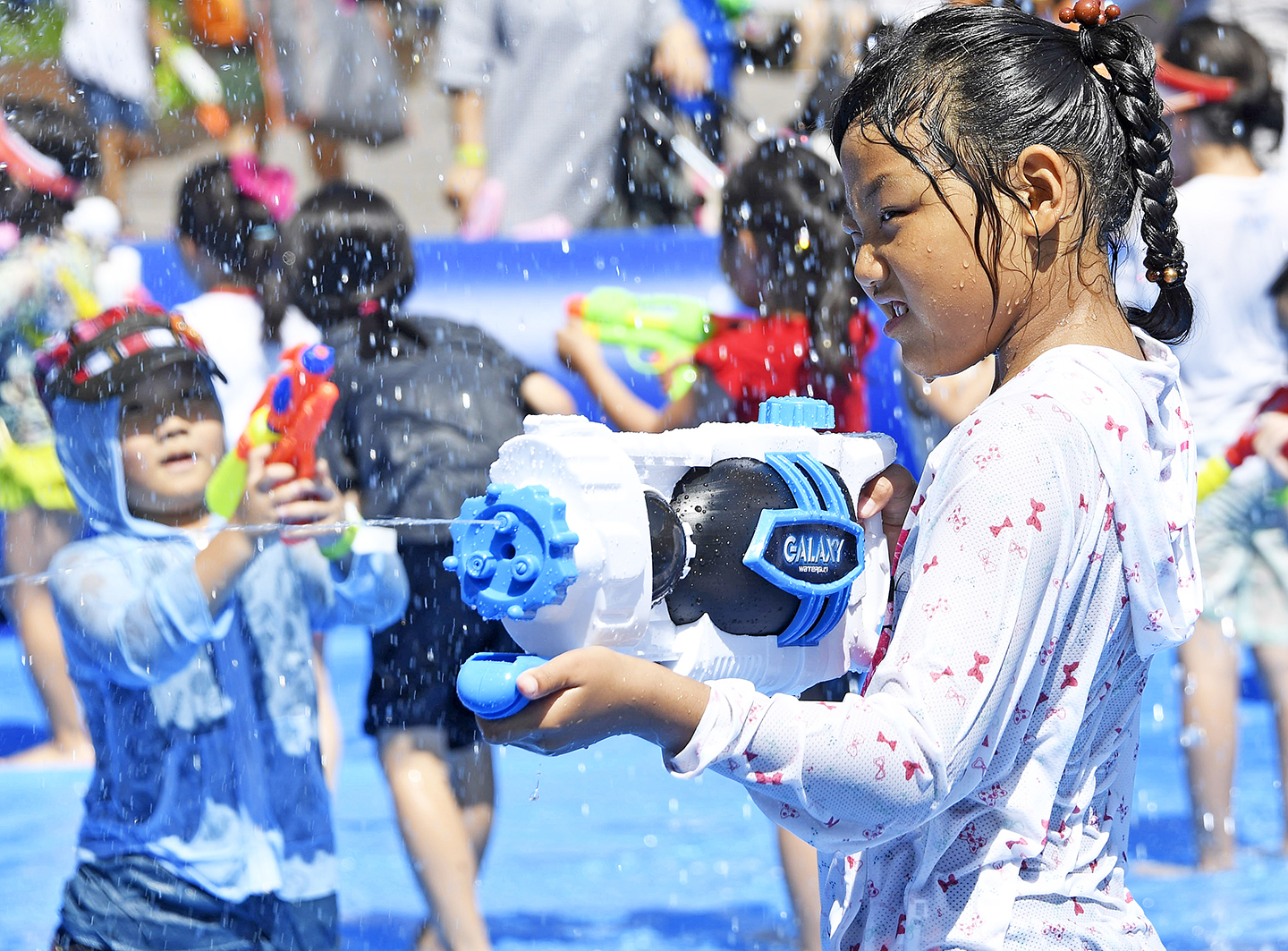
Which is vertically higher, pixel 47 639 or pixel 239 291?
pixel 239 291

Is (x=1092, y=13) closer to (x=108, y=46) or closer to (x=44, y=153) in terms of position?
(x=44, y=153)

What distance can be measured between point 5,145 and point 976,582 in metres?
4.46

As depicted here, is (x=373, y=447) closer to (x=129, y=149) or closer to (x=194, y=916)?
(x=194, y=916)

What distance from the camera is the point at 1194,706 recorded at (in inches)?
143

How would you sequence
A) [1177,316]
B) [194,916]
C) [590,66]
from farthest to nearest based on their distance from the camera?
[590,66]
[194,916]
[1177,316]

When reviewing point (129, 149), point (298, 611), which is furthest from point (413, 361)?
point (129, 149)

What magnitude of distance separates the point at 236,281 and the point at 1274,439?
2.73 meters

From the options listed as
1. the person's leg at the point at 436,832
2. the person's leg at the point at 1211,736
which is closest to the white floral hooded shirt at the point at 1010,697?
the person's leg at the point at 436,832

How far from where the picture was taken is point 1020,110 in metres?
1.17

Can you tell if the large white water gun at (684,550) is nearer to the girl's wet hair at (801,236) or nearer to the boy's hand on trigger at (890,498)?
the boy's hand on trigger at (890,498)

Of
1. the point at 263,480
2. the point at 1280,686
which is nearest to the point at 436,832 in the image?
the point at 263,480

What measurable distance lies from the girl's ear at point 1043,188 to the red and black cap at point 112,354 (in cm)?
159

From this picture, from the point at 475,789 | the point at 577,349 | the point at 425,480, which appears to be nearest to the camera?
the point at 425,480

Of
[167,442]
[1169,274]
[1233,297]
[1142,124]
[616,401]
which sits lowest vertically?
[616,401]
